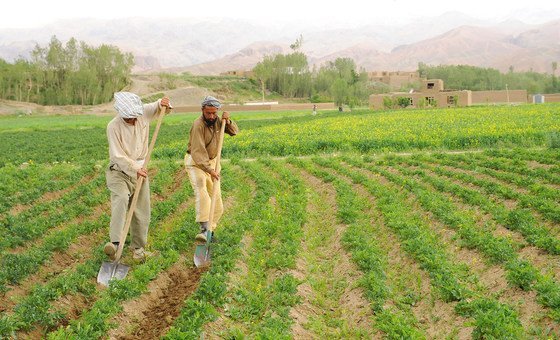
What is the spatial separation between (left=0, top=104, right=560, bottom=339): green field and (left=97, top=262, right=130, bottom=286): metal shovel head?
0.38 feet

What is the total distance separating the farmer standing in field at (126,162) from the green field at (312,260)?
545mm

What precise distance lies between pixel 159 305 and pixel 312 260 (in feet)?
8.77

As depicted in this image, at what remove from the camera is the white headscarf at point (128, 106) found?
793 centimetres

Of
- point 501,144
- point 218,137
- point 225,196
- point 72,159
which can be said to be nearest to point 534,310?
point 218,137

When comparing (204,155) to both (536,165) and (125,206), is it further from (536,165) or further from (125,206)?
(536,165)

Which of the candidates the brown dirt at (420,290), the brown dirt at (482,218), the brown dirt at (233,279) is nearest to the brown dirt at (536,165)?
the brown dirt at (482,218)

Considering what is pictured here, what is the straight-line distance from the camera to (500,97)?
82.8 metres

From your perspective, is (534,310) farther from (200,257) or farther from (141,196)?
(141,196)

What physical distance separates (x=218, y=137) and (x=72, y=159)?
15.2 meters

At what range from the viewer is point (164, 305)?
7098 mm

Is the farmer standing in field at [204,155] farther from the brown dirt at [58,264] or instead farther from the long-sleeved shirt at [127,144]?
the brown dirt at [58,264]

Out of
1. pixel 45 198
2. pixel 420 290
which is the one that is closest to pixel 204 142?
pixel 420 290

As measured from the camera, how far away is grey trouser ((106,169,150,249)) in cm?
810

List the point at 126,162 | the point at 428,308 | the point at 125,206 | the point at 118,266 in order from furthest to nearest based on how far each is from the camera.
Answer: the point at 125,206, the point at 126,162, the point at 118,266, the point at 428,308
